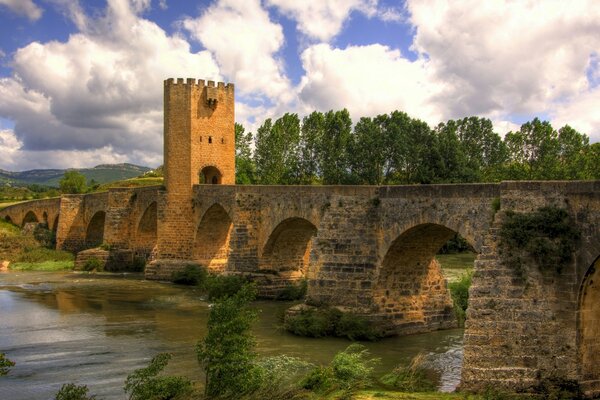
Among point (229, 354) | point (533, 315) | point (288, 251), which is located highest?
point (288, 251)

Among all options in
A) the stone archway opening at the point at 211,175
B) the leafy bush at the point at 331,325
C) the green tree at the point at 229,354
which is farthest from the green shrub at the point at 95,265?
the green tree at the point at 229,354

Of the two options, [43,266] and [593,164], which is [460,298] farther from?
[43,266]

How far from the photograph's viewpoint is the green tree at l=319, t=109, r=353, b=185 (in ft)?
154

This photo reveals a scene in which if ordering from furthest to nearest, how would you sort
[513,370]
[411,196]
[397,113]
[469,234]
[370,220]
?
[397,113]
[370,220]
[411,196]
[469,234]
[513,370]

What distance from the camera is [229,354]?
38.8 ft

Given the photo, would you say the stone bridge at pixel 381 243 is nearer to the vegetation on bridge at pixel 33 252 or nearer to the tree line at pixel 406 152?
the vegetation on bridge at pixel 33 252

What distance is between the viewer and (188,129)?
1277 inches

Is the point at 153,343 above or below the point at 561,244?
below

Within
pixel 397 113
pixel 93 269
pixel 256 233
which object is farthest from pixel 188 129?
pixel 397 113

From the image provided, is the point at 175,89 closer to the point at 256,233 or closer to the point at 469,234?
the point at 256,233

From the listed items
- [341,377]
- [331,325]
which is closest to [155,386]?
[341,377]

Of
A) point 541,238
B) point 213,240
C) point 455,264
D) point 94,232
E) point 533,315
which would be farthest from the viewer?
point 94,232

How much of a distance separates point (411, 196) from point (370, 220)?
1765 millimetres

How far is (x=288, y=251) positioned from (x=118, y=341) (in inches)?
380
